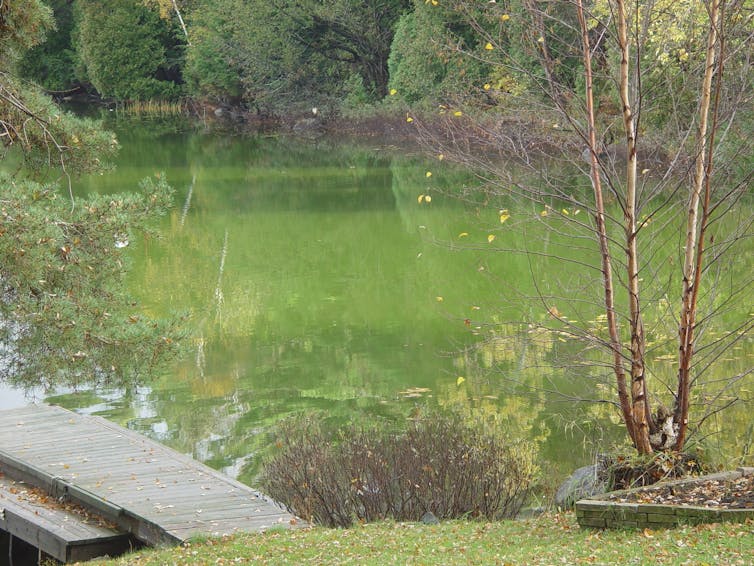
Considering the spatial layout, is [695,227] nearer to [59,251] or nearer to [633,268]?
[633,268]

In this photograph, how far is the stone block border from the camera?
262 inches

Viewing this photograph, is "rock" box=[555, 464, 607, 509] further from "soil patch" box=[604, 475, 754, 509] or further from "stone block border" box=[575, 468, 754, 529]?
"stone block border" box=[575, 468, 754, 529]

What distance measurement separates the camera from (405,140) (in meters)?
40.3

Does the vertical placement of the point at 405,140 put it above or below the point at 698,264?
above

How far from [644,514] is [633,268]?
72.8 inches

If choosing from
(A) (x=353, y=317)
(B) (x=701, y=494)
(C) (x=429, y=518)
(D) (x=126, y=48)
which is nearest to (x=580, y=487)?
(C) (x=429, y=518)

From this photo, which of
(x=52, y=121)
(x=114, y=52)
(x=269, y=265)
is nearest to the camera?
(x=52, y=121)

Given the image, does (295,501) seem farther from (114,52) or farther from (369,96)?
(114,52)

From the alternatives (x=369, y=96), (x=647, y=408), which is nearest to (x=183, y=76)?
(x=369, y=96)

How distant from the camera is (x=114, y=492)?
865 centimetres

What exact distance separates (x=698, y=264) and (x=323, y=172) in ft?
83.2

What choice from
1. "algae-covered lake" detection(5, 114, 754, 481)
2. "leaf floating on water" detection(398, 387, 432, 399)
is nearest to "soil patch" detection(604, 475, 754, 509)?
"algae-covered lake" detection(5, 114, 754, 481)

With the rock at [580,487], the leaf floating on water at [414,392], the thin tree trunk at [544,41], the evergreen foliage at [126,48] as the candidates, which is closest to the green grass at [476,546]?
the rock at [580,487]

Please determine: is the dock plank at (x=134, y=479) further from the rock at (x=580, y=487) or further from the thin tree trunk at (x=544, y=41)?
the thin tree trunk at (x=544, y=41)
